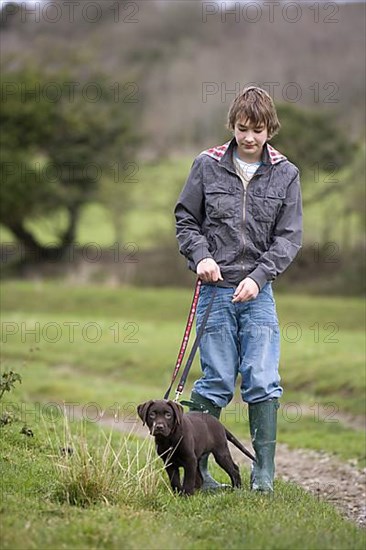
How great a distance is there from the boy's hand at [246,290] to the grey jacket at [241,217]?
13cm

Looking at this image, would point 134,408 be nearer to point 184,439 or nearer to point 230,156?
point 230,156

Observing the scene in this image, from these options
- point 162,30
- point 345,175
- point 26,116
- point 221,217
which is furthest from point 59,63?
point 221,217

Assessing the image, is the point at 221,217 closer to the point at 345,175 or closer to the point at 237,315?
the point at 237,315

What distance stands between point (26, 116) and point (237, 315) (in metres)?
38.5

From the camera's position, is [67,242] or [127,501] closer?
[127,501]

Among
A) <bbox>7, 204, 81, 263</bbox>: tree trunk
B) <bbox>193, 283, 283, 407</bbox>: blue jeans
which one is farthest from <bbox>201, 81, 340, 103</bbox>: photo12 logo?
<bbox>193, 283, 283, 407</bbox>: blue jeans

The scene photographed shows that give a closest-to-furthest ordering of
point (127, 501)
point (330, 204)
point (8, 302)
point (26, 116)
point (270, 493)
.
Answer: point (127, 501) → point (270, 493) → point (8, 302) → point (330, 204) → point (26, 116)

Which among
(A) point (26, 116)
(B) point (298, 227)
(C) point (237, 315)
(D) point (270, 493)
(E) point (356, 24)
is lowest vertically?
(D) point (270, 493)

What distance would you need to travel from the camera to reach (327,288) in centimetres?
3566

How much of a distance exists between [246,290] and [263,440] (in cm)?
112

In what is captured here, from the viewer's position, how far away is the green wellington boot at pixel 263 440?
699 cm

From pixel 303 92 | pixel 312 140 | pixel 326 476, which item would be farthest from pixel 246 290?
pixel 303 92

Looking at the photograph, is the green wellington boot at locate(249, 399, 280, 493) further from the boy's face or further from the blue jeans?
the boy's face

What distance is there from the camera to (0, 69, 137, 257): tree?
43.1 meters
